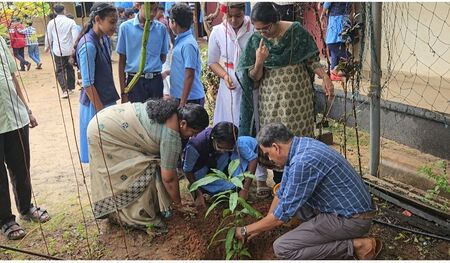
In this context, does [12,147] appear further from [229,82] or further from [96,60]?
[229,82]

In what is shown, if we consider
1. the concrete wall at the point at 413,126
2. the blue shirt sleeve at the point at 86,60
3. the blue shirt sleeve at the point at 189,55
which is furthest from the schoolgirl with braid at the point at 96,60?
the concrete wall at the point at 413,126

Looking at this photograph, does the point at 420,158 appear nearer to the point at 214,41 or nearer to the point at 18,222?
the point at 214,41

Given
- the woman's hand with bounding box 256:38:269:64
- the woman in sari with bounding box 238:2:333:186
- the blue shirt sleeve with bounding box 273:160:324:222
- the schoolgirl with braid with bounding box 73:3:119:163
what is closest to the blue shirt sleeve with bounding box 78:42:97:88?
the schoolgirl with braid with bounding box 73:3:119:163

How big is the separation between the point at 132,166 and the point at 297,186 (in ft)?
4.18

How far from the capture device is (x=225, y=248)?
3.02 m

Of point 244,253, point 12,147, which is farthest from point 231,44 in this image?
point 12,147

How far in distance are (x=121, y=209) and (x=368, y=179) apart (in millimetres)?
2039

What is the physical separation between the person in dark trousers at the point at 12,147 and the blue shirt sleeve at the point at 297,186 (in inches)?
71.7

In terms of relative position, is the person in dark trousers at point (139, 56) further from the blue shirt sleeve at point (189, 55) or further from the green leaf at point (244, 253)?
the green leaf at point (244, 253)

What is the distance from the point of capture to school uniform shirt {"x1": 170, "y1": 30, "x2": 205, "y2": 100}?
387cm

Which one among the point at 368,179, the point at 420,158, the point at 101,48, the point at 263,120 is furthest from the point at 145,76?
the point at 420,158

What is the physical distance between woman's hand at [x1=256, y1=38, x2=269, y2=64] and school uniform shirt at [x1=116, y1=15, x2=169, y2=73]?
1.21 meters

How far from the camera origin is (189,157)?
3.49m

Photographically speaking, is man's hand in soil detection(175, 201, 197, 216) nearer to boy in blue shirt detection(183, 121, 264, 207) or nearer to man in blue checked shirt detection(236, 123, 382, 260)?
boy in blue shirt detection(183, 121, 264, 207)
